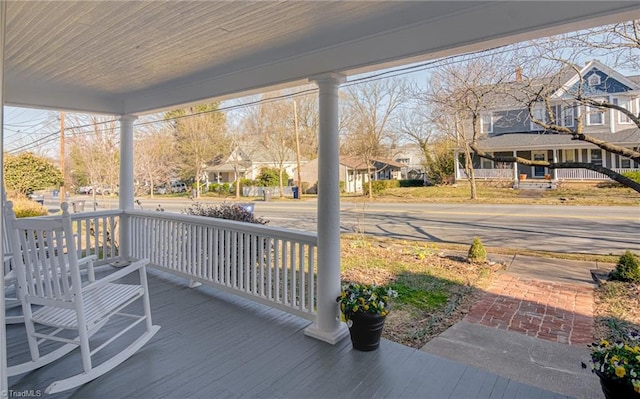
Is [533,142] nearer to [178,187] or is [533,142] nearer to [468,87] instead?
[468,87]

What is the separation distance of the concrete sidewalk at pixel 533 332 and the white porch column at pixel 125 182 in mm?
4089

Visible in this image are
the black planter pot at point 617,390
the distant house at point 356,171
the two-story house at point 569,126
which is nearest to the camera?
the black planter pot at point 617,390

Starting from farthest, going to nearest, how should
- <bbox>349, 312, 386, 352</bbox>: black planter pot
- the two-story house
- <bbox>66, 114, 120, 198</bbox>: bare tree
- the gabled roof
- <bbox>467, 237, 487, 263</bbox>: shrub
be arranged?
<bbox>66, 114, 120, 198</bbox>: bare tree, <bbox>467, 237, 487, 263</bbox>: shrub, the two-story house, the gabled roof, <bbox>349, 312, 386, 352</bbox>: black planter pot

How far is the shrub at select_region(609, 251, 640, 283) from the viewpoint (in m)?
5.06

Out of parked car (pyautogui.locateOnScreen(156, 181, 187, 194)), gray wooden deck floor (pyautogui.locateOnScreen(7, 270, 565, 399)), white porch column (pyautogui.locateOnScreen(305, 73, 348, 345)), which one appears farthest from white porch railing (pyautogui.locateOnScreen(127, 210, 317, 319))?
parked car (pyautogui.locateOnScreen(156, 181, 187, 194))

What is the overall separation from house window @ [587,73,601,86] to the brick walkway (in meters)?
2.97

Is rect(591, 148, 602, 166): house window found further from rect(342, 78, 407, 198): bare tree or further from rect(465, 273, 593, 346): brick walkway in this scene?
rect(465, 273, 593, 346): brick walkway

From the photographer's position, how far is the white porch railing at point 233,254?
3064mm

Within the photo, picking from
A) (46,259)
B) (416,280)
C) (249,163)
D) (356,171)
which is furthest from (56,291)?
(249,163)

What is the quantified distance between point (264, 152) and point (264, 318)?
56.5 feet

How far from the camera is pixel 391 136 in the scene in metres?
12.8

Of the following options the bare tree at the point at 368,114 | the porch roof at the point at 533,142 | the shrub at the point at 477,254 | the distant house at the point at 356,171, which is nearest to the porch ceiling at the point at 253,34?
the shrub at the point at 477,254

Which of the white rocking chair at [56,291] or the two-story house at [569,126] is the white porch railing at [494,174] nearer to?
the two-story house at [569,126]

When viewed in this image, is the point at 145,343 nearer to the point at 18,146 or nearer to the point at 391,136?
the point at 391,136
